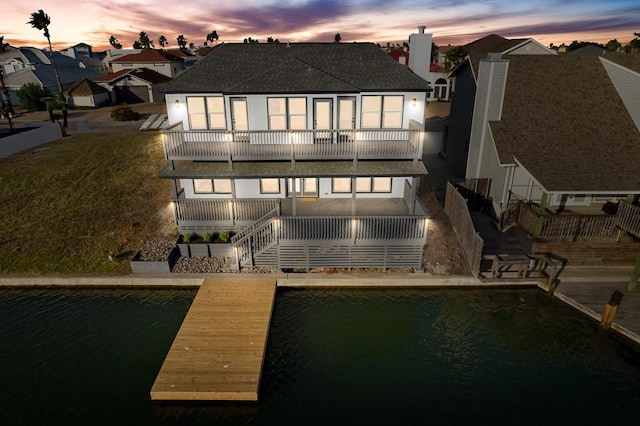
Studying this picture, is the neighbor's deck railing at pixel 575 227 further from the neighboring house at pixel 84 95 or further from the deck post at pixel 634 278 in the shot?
the neighboring house at pixel 84 95

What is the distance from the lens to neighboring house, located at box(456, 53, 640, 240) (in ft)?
61.3

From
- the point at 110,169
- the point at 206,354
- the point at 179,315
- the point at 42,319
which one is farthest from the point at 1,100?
the point at 206,354

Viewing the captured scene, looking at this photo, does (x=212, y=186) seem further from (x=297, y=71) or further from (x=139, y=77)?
(x=139, y=77)

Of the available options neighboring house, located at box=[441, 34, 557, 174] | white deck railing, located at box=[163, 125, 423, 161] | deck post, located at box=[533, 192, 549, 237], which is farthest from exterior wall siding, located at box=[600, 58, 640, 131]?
white deck railing, located at box=[163, 125, 423, 161]

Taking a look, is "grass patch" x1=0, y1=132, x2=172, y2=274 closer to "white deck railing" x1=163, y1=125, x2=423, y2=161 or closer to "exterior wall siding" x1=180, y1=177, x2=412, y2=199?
"exterior wall siding" x1=180, y1=177, x2=412, y2=199

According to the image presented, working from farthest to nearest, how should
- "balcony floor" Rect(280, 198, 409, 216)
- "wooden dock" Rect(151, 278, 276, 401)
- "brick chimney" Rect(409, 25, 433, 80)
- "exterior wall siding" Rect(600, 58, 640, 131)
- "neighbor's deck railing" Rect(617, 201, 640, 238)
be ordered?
"brick chimney" Rect(409, 25, 433, 80) → "exterior wall siding" Rect(600, 58, 640, 131) → "balcony floor" Rect(280, 198, 409, 216) → "neighbor's deck railing" Rect(617, 201, 640, 238) → "wooden dock" Rect(151, 278, 276, 401)

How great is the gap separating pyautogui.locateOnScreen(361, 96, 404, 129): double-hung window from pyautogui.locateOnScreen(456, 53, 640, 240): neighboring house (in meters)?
5.97

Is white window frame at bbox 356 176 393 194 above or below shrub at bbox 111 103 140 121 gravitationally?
below

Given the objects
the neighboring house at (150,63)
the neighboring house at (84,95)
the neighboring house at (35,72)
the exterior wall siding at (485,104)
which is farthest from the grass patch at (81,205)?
the neighboring house at (150,63)

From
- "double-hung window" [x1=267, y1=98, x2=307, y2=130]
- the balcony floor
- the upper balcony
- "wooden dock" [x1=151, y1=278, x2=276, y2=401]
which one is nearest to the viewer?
"wooden dock" [x1=151, y1=278, x2=276, y2=401]

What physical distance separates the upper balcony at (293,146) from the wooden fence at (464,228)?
3868mm

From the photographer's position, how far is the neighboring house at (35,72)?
61.4 meters

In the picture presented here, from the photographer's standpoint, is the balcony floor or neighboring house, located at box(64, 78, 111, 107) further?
neighboring house, located at box(64, 78, 111, 107)

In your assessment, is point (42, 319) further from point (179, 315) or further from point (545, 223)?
point (545, 223)
